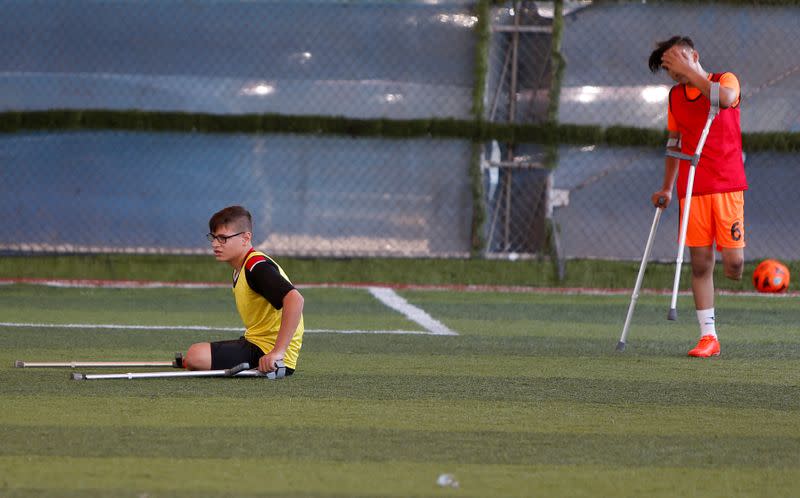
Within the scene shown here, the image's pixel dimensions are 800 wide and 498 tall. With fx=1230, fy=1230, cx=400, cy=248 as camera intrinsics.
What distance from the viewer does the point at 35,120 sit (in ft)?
36.4

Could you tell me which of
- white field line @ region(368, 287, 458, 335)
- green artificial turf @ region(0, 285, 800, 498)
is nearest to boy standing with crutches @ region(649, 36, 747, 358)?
green artificial turf @ region(0, 285, 800, 498)

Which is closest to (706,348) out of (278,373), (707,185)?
(707,185)

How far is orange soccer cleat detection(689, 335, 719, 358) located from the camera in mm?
6863

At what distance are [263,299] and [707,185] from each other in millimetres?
A: 2872

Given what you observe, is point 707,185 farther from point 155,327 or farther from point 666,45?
point 155,327

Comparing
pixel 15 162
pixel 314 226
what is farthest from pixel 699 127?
pixel 15 162

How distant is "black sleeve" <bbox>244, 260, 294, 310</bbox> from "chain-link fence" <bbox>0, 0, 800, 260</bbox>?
5.65 metres

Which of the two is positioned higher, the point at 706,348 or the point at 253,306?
the point at 253,306

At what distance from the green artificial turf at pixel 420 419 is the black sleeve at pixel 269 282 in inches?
15.5

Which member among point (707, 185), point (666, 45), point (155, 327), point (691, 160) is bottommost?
point (155, 327)

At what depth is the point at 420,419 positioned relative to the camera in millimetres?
4613

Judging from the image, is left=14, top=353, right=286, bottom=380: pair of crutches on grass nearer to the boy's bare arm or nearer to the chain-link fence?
the boy's bare arm

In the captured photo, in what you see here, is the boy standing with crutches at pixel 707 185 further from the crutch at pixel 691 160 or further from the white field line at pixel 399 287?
the white field line at pixel 399 287

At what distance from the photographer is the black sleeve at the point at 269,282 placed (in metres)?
5.58
